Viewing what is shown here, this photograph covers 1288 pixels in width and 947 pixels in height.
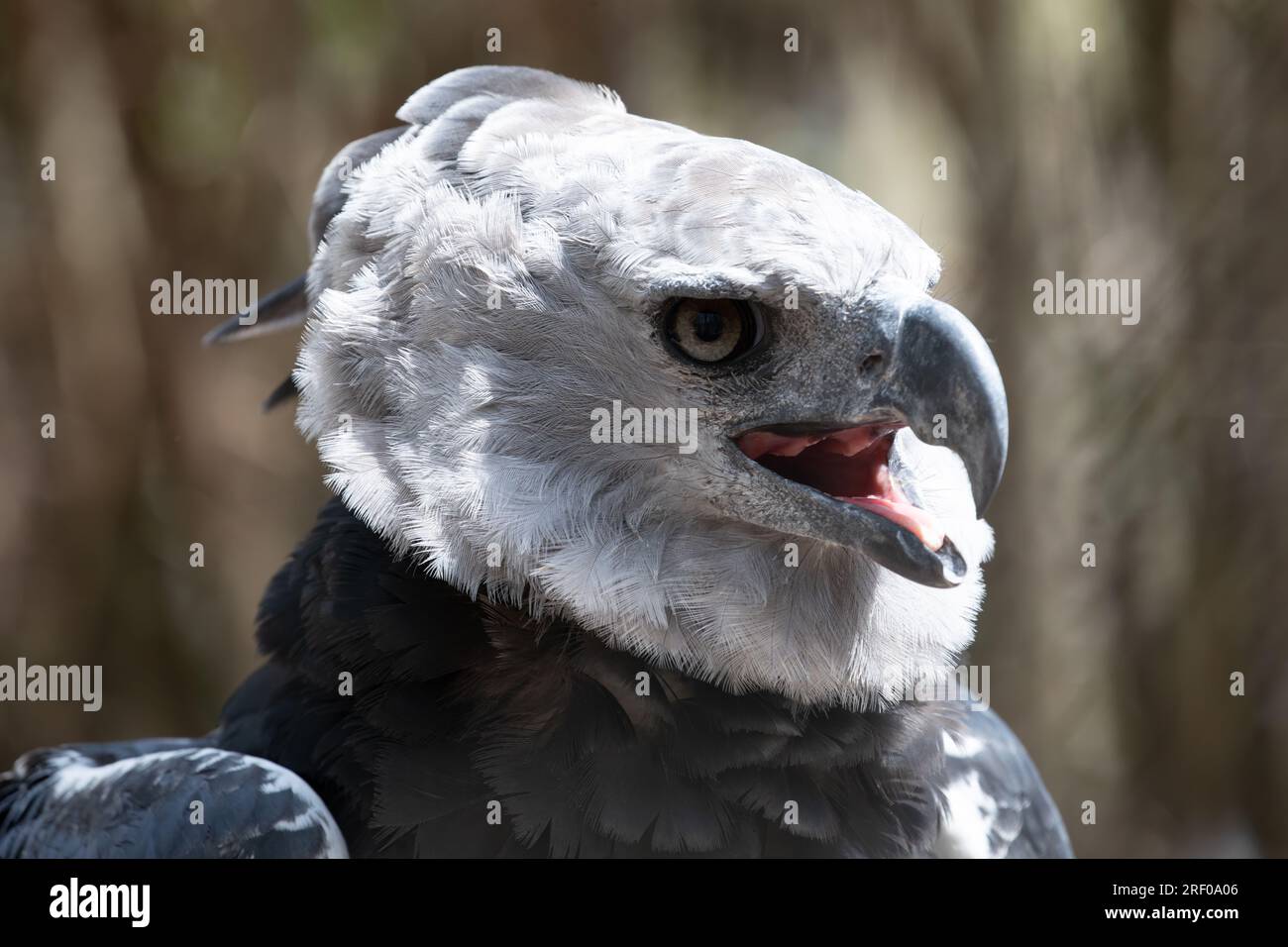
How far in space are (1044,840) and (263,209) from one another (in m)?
2.37

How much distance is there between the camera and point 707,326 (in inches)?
43.4

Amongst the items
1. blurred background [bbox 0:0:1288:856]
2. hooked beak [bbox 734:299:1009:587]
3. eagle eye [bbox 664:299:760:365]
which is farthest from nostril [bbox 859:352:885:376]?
blurred background [bbox 0:0:1288:856]

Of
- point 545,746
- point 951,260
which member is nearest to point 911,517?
point 545,746

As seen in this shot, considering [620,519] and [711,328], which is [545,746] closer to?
[620,519]

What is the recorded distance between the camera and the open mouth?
44.9 inches

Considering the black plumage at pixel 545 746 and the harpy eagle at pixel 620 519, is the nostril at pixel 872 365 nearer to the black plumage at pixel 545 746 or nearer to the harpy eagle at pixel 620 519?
the harpy eagle at pixel 620 519

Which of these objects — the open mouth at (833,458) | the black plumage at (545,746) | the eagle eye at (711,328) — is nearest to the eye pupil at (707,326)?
the eagle eye at (711,328)

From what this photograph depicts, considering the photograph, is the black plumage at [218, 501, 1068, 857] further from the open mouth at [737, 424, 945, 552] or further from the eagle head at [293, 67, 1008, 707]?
the open mouth at [737, 424, 945, 552]

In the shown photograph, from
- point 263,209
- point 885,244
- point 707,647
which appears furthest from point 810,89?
point 707,647

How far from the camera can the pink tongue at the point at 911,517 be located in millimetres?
1071

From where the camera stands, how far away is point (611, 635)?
1.13m

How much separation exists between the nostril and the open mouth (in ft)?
0.24
